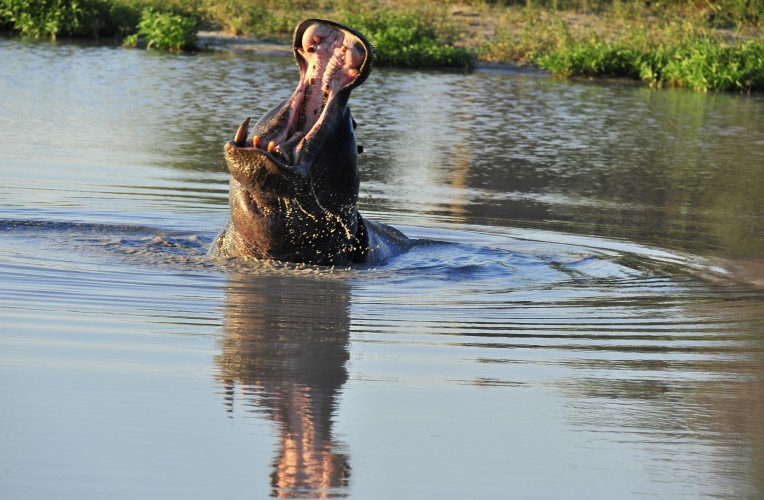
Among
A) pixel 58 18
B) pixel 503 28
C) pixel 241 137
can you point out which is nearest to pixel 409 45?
pixel 503 28

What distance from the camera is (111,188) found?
11.1 m

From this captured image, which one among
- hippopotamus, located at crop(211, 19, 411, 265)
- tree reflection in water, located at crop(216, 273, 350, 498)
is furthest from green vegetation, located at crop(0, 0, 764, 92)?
tree reflection in water, located at crop(216, 273, 350, 498)

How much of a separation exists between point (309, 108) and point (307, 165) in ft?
1.06

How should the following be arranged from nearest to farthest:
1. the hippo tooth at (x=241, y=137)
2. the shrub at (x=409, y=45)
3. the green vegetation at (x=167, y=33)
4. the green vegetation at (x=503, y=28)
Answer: the hippo tooth at (x=241, y=137), the green vegetation at (x=503, y=28), the shrub at (x=409, y=45), the green vegetation at (x=167, y=33)

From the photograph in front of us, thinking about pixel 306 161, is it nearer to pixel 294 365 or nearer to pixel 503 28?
pixel 294 365

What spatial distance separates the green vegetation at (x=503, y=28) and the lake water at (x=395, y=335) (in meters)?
10.5

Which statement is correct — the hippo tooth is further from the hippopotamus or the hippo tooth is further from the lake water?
the lake water

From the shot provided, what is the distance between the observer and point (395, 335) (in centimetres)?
620

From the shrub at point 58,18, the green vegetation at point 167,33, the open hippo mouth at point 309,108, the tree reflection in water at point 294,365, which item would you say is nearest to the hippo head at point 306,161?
the open hippo mouth at point 309,108

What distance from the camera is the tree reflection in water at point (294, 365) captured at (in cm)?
414

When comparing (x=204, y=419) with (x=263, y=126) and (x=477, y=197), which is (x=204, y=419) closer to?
(x=263, y=126)

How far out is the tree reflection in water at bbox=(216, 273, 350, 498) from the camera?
4.14 meters

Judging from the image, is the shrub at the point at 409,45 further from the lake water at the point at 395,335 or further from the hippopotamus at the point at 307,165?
the hippopotamus at the point at 307,165

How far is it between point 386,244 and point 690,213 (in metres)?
3.76
